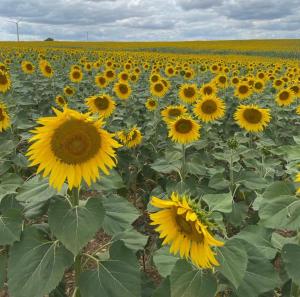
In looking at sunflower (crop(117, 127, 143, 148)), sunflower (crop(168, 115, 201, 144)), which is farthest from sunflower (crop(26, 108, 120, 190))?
sunflower (crop(117, 127, 143, 148))

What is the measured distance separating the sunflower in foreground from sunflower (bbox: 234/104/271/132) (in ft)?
13.3

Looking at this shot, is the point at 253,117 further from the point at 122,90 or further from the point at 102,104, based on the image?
the point at 122,90

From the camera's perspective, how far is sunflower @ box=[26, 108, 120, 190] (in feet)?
7.36

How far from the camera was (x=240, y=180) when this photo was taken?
4.27 meters

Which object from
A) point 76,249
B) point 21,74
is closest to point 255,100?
point 21,74

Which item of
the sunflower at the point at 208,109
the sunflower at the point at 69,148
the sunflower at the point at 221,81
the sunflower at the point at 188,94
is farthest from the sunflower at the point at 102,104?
the sunflower at the point at 69,148

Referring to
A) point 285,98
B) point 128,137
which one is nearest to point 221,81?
point 285,98

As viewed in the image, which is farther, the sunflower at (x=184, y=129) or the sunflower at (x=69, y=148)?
the sunflower at (x=184, y=129)

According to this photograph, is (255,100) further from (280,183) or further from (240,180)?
(280,183)

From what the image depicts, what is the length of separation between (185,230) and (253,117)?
415cm

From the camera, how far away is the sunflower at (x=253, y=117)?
5977mm

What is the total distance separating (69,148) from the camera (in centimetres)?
228

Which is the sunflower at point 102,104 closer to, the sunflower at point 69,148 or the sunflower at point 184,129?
the sunflower at point 184,129

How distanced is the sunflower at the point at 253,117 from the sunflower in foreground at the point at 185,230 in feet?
13.3
